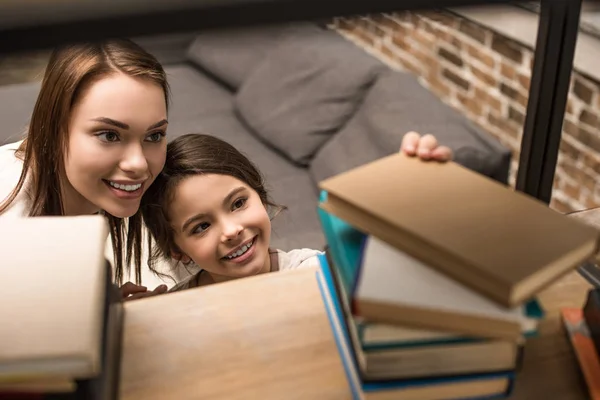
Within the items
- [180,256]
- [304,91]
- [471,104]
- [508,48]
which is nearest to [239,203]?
[180,256]

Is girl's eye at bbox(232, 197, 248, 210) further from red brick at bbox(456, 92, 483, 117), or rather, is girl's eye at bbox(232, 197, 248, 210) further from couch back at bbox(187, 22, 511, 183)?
red brick at bbox(456, 92, 483, 117)

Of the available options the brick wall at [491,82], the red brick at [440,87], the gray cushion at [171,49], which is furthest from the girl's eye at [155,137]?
the gray cushion at [171,49]

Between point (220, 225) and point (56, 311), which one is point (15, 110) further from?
point (56, 311)

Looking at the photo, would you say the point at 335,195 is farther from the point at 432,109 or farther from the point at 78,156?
the point at 432,109

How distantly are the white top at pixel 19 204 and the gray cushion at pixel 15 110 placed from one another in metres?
0.93

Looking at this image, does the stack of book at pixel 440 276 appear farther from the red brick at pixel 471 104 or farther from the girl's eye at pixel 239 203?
the red brick at pixel 471 104

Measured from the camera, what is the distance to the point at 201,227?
1.33m

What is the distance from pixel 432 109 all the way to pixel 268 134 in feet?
2.18

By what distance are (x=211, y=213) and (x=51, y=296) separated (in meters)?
0.73

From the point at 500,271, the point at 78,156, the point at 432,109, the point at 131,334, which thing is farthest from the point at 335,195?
the point at 432,109

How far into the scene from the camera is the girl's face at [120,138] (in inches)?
50.8

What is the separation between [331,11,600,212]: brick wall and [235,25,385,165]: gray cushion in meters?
0.37

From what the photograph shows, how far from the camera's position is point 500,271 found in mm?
538

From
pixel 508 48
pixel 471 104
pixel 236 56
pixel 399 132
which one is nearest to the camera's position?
pixel 399 132
